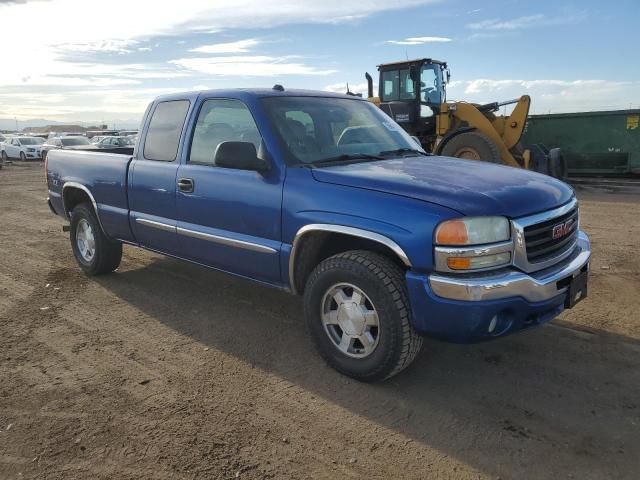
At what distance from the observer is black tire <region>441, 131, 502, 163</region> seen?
38.7ft

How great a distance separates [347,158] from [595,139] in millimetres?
12401

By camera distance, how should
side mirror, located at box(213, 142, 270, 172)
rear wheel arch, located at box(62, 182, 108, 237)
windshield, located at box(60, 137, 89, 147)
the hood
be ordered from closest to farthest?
the hood → side mirror, located at box(213, 142, 270, 172) → rear wheel arch, located at box(62, 182, 108, 237) → windshield, located at box(60, 137, 89, 147)

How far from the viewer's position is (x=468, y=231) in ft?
9.87

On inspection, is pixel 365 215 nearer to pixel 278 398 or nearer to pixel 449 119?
pixel 278 398

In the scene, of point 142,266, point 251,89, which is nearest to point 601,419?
point 251,89

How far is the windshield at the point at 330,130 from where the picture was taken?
4.02 m

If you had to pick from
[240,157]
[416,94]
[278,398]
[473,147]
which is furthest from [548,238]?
[416,94]

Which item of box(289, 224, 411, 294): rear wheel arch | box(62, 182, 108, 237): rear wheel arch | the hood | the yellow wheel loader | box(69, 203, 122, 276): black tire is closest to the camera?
the hood

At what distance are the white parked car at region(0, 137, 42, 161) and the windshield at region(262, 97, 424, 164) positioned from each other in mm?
31074

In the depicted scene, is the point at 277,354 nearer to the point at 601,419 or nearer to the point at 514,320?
the point at 514,320

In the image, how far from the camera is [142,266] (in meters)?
6.52

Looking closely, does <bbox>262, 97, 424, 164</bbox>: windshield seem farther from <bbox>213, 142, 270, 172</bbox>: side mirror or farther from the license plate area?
the license plate area

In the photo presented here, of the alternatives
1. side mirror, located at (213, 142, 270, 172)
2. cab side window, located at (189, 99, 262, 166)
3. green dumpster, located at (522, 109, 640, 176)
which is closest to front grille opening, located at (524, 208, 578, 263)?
side mirror, located at (213, 142, 270, 172)

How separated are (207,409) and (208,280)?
270 centimetres
